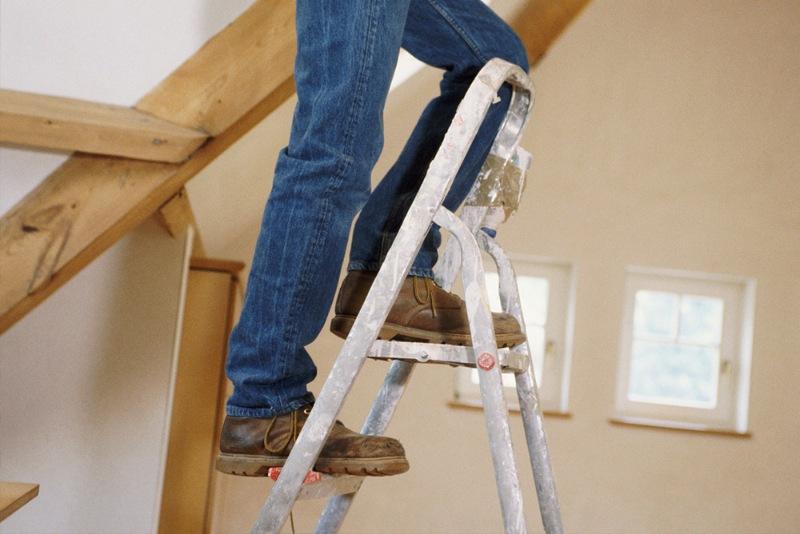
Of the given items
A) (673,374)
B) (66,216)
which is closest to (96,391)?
(66,216)

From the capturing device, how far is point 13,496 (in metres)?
1.15

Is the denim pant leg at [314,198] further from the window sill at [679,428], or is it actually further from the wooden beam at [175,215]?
the window sill at [679,428]

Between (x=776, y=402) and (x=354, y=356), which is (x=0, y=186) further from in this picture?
(x=776, y=402)

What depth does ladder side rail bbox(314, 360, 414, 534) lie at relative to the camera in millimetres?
1206

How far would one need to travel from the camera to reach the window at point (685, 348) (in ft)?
13.1

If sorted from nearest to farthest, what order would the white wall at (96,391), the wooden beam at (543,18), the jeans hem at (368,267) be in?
the jeans hem at (368,267), the white wall at (96,391), the wooden beam at (543,18)

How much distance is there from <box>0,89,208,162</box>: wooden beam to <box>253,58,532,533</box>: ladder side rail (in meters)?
0.45

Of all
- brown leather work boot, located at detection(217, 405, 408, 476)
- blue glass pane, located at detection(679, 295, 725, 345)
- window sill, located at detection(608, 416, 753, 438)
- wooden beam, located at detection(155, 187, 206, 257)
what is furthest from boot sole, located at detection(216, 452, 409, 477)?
blue glass pane, located at detection(679, 295, 725, 345)

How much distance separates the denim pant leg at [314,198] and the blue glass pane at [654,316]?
328 centimetres

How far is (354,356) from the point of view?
959mm

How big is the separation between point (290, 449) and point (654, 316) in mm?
3347

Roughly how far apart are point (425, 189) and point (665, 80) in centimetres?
345

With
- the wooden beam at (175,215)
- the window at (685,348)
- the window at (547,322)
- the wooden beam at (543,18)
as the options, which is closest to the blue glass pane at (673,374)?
the window at (685,348)

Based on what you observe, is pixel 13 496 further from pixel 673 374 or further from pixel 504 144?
pixel 673 374
